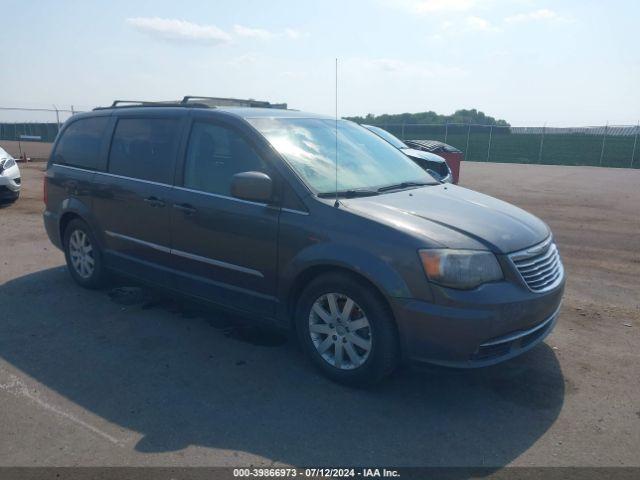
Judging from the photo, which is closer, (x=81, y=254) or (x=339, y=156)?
(x=339, y=156)

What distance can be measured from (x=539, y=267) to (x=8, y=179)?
10.2 meters

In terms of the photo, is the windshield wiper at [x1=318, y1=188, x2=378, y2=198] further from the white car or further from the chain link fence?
the chain link fence

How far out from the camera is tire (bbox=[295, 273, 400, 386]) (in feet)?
11.9

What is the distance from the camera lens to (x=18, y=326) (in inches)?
193

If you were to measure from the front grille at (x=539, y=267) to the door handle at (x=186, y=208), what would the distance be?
245 cm

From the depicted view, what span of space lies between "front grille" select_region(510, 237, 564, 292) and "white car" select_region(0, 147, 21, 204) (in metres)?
10.1

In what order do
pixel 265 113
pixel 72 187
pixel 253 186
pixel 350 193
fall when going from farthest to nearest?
1. pixel 72 187
2. pixel 265 113
3. pixel 350 193
4. pixel 253 186

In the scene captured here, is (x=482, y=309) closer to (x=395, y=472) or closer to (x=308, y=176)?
(x=395, y=472)

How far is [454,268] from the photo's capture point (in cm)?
346

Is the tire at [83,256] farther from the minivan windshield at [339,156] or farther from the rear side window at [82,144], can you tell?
the minivan windshield at [339,156]

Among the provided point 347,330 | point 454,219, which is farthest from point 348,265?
point 454,219

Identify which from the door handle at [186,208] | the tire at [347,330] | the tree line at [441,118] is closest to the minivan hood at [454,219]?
the tire at [347,330]

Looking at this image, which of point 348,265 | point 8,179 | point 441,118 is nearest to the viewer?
point 348,265

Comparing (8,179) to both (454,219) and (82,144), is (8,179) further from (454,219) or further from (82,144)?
(454,219)
